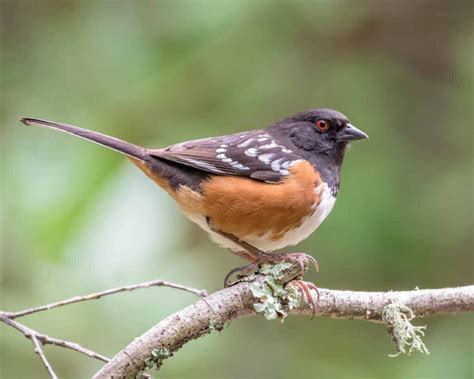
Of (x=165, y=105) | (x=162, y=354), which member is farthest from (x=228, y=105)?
(x=162, y=354)

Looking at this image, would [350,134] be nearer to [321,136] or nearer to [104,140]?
[321,136]

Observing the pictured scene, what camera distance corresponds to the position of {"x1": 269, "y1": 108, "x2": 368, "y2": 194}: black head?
3.43 meters

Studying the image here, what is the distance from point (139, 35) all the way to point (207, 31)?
0.43m

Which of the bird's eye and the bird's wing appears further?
the bird's eye

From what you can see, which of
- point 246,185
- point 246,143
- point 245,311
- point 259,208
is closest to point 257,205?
point 259,208

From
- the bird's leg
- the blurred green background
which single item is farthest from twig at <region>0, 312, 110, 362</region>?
the blurred green background

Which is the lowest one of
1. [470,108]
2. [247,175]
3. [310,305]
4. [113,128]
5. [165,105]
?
[310,305]

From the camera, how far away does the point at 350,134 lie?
11.4 ft

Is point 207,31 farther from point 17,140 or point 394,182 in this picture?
point 394,182

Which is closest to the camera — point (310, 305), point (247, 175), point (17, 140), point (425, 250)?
point (310, 305)

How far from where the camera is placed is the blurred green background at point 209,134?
3002mm

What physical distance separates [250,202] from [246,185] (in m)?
0.10

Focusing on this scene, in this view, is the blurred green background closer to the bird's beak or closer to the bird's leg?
the bird's leg

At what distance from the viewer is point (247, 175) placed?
10.5 feet
